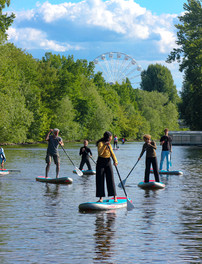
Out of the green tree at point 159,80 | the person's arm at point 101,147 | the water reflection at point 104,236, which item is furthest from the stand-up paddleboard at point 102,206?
the green tree at point 159,80

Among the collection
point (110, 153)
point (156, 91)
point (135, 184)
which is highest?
point (156, 91)

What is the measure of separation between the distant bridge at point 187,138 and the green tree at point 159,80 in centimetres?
7985

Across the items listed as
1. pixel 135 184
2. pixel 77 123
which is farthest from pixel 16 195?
pixel 77 123

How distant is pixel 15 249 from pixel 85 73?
112465 millimetres

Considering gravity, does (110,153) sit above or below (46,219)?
above

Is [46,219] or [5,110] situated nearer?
[46,219]

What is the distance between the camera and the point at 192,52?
255 ft

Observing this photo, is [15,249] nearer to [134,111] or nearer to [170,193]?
[170,193]

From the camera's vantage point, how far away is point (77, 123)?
103 meters

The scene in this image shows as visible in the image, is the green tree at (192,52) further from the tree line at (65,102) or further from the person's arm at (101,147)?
the person's arm at (101,147)

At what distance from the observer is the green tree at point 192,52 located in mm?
77625

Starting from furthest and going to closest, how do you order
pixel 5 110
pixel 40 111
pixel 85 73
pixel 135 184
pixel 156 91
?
pixel 156 91 < pixel 85 73 < pixel 40 111 < pixel 5 110 < pixel 135 184

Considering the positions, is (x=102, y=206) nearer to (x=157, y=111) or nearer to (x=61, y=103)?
(x=61, y=103)

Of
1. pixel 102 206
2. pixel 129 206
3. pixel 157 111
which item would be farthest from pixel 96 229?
pixel 157 111
